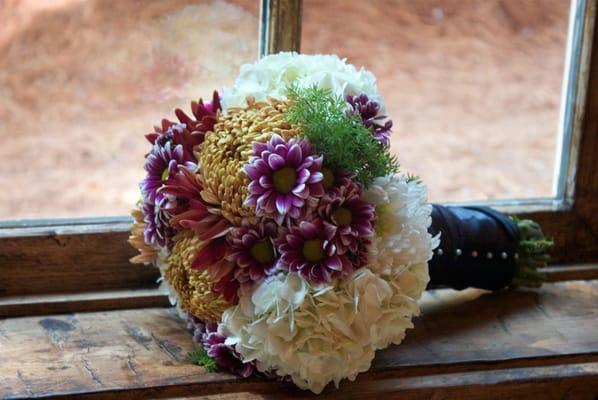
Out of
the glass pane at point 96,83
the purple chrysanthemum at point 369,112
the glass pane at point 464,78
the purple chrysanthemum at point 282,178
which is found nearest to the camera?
the purple chrysanthemum at point 282,178

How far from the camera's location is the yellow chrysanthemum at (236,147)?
3.19ft

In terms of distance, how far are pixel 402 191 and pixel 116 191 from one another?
0.44 meters

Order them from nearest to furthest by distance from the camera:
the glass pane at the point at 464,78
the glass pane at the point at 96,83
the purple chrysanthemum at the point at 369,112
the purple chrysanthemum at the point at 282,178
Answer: the purple chrysanthemum at the point at 282,178 < the purple chrysanthemum at the point at 369,112 < the glass pane at the point at 96,83 < the glass pane at the point at 464,78

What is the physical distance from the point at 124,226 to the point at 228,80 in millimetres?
235

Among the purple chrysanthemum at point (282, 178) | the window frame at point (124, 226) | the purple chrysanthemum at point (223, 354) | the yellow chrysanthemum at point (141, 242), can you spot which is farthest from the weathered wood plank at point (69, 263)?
the purple chrysanthemum at point (282, 178)

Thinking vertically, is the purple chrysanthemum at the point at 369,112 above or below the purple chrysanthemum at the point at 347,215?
above

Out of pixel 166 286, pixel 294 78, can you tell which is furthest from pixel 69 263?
pixel 294 78

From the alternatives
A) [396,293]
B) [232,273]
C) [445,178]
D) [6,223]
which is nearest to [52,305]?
[6,223]

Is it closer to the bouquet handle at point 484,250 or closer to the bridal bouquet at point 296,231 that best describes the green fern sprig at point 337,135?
the bridal bouquet at point 296,231

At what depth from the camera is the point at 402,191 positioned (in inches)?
39.7

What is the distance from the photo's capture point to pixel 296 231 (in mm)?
952

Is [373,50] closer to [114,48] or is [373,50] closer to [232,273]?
[114,48]

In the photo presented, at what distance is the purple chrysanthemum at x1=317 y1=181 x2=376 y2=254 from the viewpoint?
3.12 feet

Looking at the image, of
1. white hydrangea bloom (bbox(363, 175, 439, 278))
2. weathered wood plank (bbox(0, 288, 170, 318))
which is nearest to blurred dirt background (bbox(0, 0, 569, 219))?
weathered wood plank (bbox(0, 288, 170, 318))
